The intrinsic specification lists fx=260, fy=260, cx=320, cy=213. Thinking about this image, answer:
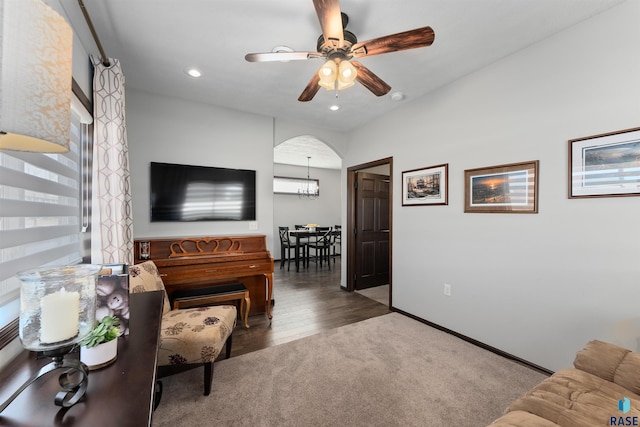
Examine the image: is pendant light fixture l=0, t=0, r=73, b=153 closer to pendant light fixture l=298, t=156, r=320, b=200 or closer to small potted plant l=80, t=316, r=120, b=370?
small potted plant l=80, t=316, r=120, b=370

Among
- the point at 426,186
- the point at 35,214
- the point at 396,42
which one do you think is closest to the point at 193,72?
the point at 35,214

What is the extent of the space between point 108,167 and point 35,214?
91cm

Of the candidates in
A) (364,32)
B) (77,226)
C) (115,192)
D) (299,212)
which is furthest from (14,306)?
(299,212)

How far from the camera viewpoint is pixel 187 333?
1.86 m

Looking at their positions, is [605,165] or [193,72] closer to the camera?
[605,165]

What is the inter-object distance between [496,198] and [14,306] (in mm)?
3251

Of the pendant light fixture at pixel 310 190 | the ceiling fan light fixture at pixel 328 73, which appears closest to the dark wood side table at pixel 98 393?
the ceiling fan light fixture at pixel 328 73

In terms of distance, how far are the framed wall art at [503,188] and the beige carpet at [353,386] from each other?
136 centimetres

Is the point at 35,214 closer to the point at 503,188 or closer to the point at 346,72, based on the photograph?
the point at 346,72

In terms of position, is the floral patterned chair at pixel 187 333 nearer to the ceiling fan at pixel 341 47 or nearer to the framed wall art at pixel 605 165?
the ceiling fan at pixel 341 47

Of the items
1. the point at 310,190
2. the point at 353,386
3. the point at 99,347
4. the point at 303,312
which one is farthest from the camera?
the point at 310,190

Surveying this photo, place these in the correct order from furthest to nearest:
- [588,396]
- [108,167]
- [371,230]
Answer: [371,230], [108,167], [588,396]

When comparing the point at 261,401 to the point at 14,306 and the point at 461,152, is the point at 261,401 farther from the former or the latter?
the point at 461,152

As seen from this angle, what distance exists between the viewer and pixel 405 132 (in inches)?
132
